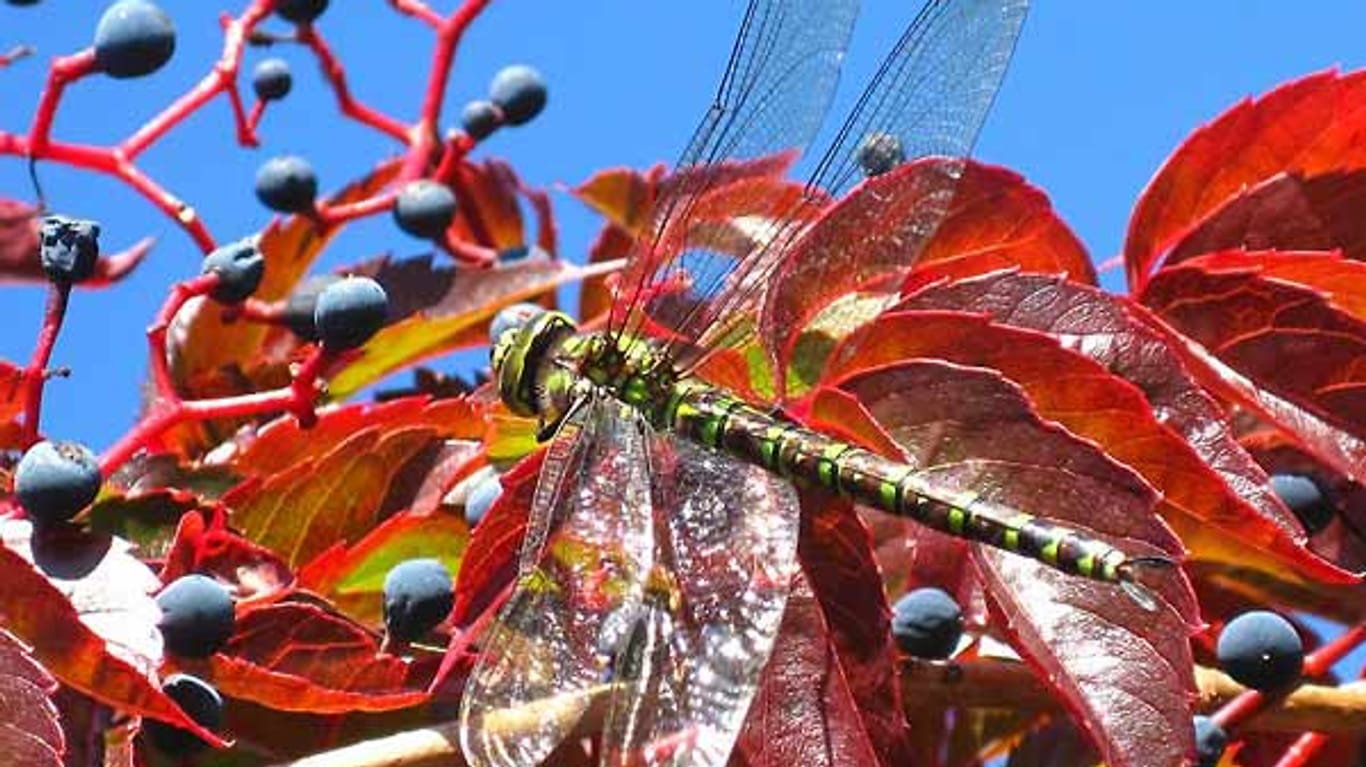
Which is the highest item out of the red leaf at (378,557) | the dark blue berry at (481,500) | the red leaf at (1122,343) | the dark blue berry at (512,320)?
the red leaf at (1122,343)

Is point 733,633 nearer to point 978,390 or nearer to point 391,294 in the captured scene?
point 978,390

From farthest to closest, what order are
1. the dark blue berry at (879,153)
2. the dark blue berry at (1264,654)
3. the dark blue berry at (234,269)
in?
the dark blue berry at (234,269) < the dark blue berry at (879,153) < the dark blue berry at (1264,654)

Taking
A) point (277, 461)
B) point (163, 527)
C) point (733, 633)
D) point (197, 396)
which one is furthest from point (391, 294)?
point (733, 633)

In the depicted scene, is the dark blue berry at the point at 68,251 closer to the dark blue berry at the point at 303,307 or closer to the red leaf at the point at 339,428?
the red leaf at the point at 339,428

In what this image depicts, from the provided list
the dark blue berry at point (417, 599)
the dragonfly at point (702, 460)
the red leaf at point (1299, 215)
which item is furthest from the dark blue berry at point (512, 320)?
the red leaf at point (1299, 215)

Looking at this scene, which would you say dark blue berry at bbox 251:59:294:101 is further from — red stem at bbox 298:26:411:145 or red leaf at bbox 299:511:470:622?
red leaf at bbox 299:511:470:622

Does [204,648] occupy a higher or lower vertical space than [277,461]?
lower

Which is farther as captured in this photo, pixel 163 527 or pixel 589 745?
pixel 163 527
